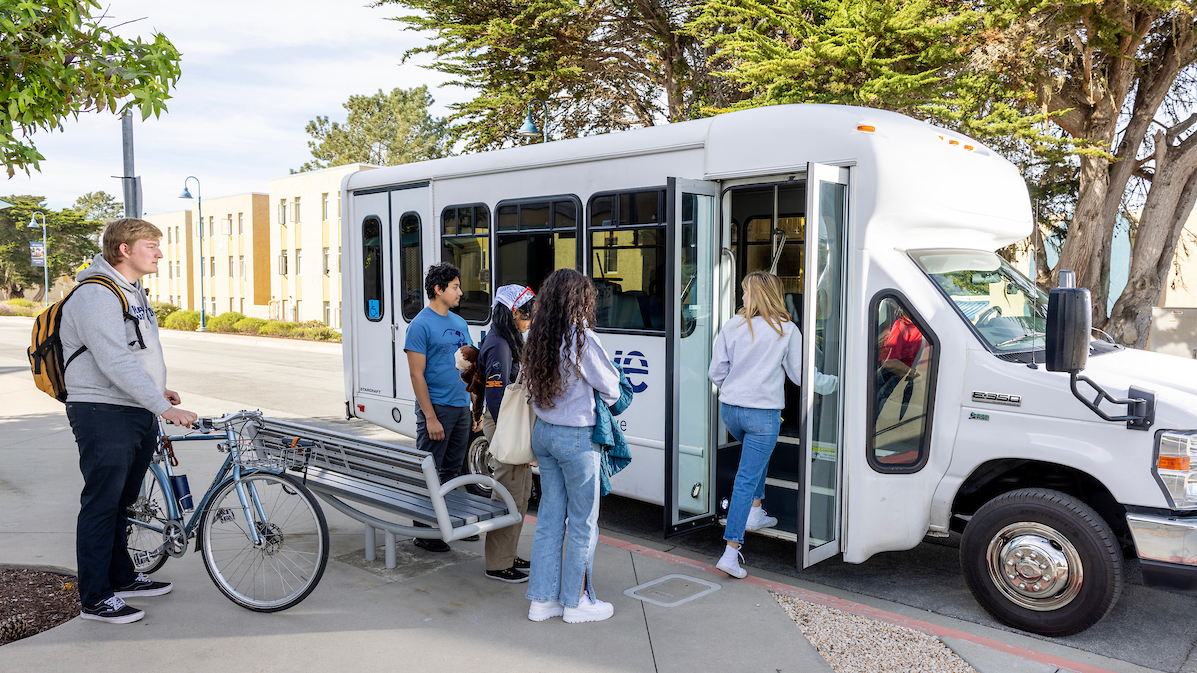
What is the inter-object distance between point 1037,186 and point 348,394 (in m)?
11.6

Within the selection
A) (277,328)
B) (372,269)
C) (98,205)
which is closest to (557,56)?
(372,269)

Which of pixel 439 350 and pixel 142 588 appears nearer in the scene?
→ pixel 142 588

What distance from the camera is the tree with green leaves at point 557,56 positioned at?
15867mm

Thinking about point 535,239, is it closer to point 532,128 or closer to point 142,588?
point 142,588

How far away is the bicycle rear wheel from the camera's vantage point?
474 centimetres

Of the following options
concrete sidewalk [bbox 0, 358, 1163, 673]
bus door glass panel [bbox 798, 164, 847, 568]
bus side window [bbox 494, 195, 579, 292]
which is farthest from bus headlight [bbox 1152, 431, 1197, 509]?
bus side window [bbox 494, 195, 579, 292]

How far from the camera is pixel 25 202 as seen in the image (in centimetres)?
6600

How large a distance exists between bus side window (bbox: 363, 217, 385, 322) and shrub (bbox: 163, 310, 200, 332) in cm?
3351

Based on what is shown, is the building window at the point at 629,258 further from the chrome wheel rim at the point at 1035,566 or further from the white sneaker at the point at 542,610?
the chrome wheel rim at the point at 1035,566

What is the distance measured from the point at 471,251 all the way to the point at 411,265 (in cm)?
84

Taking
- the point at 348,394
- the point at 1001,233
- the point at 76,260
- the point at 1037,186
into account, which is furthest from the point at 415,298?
the point at 76,260

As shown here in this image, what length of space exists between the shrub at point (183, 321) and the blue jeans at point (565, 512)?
3791cm

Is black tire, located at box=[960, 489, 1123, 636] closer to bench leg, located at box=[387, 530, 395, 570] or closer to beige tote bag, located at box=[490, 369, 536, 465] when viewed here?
beige tote bag, located at box=[490, 369, 536, 465]

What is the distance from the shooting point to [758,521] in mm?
5445
